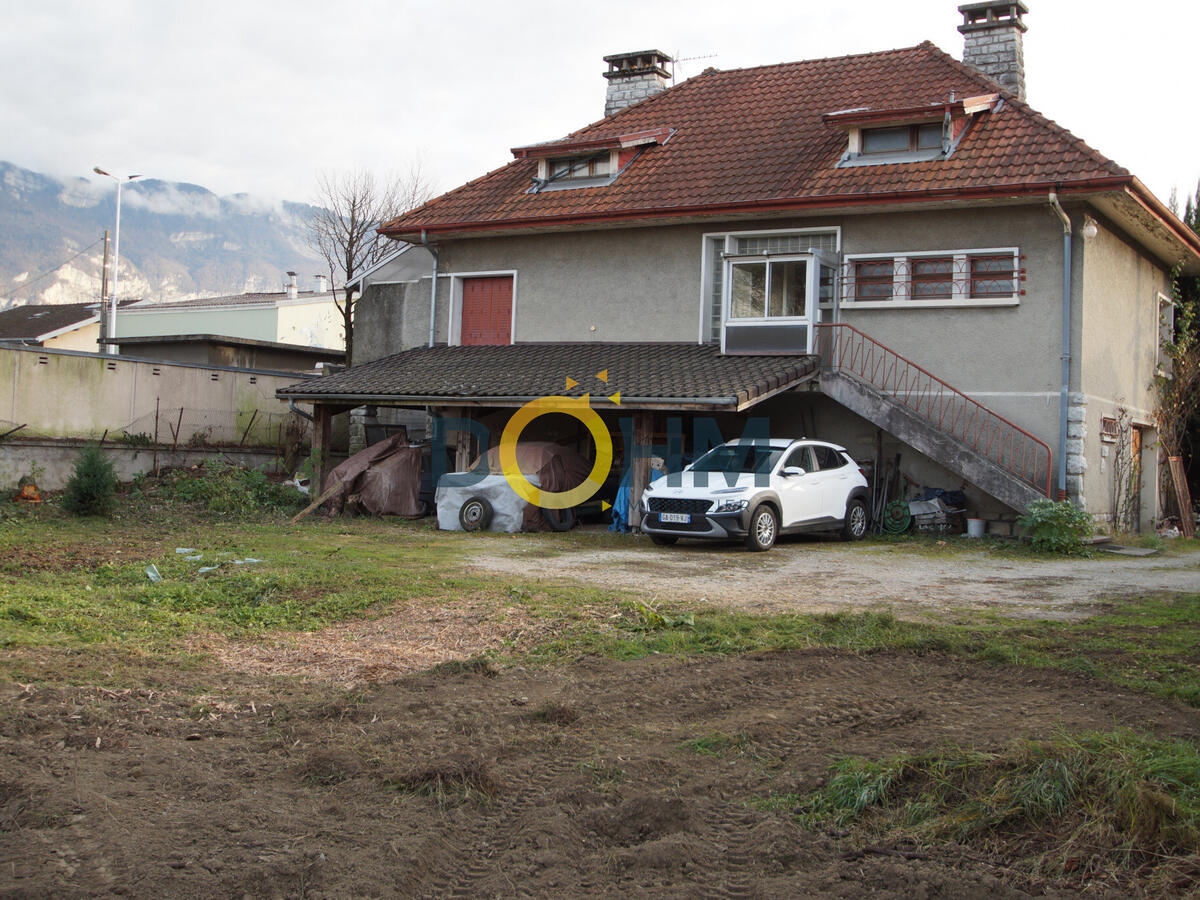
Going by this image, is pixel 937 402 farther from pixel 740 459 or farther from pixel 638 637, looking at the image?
pixel 638 637

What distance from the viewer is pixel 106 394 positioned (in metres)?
21.8

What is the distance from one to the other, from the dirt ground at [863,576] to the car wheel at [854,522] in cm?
66

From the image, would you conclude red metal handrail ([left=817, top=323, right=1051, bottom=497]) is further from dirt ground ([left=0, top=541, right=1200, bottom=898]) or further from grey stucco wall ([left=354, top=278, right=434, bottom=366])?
dirt ground ([left=0, top=541, right=1200, bottom=898])

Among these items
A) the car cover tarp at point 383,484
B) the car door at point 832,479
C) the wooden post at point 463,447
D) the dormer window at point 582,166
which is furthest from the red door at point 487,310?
the car door at point 832,479

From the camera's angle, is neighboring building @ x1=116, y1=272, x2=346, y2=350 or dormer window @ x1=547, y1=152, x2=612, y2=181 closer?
dormer window @ x1=547, y1=152, x2=612, y2=181

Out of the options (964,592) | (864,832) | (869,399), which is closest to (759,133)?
(869,399)

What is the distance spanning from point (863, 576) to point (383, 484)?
9.74 m

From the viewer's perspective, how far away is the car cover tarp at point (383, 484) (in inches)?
757

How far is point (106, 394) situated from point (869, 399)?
1464 cm

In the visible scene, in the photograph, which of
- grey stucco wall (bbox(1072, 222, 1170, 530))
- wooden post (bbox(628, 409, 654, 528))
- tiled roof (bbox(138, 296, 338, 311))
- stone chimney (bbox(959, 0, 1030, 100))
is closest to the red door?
wooden post (bbox(628, 409, 654, 528))

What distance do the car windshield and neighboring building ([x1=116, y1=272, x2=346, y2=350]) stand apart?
30.1m

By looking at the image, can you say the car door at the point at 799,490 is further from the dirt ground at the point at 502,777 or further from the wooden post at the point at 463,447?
the dirt ground at the point at 502,777

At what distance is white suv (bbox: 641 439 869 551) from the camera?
48.4 feet

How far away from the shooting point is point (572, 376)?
1844cm
